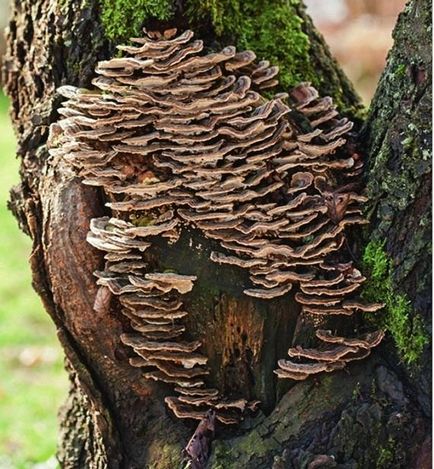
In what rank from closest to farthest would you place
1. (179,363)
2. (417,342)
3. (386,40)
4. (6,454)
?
(417,342)
(179,363)
(6,454)
(386,40)

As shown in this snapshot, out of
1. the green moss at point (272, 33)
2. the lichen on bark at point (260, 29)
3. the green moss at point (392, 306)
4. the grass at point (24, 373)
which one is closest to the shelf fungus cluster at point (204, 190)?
the green moss at point (392, 306)

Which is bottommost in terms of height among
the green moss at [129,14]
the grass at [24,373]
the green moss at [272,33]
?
the grass at [24,373]

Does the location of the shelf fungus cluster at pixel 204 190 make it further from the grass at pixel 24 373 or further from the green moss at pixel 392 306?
the grass at pixel 24 373

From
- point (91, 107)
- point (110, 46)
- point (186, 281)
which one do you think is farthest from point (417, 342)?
point (110, 46)

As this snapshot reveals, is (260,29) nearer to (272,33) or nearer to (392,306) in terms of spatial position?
(272,33)

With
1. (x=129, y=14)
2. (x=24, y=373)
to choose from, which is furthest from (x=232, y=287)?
(x=24, y=373)

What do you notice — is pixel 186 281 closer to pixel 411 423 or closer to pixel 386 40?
pixel 411 423
